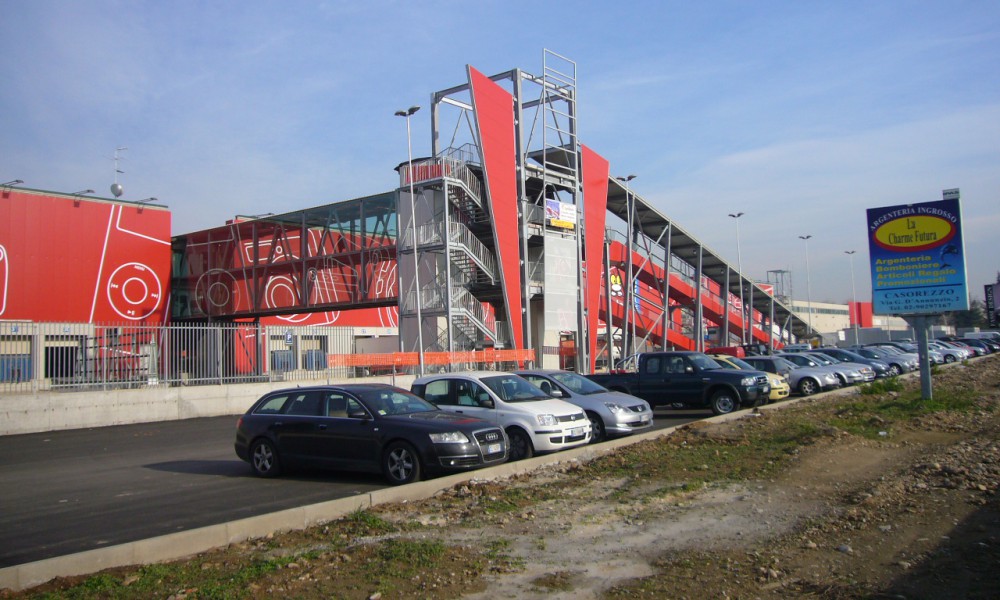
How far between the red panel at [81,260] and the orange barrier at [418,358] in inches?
782

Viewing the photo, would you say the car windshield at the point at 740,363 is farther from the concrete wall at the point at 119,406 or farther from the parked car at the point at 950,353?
the parked car at the point at 950,353

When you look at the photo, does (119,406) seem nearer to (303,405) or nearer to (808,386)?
(303,405)

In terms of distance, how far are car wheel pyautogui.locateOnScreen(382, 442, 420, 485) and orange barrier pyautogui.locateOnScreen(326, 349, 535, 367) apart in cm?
1530

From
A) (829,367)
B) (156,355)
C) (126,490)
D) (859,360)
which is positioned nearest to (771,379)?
(829,367)

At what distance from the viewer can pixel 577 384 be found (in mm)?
17078

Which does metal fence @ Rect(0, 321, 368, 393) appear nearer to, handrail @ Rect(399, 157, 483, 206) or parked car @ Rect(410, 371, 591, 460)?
handrail @ Rect(399, 157, 483, 206)

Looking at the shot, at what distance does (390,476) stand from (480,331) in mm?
23909

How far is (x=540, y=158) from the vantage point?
1539 inches

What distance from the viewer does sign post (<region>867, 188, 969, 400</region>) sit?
20.5 m

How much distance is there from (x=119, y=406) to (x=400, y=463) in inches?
580

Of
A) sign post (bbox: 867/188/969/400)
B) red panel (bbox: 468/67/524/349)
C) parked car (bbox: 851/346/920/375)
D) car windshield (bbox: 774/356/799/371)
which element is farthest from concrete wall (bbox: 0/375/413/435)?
parked car (bbox: 851/346/920/375)

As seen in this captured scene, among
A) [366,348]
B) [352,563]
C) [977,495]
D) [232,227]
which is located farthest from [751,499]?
[232,227]

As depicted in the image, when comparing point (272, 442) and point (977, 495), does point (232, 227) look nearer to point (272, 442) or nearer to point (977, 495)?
point (272, 442)

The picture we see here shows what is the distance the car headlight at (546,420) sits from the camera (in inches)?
519
